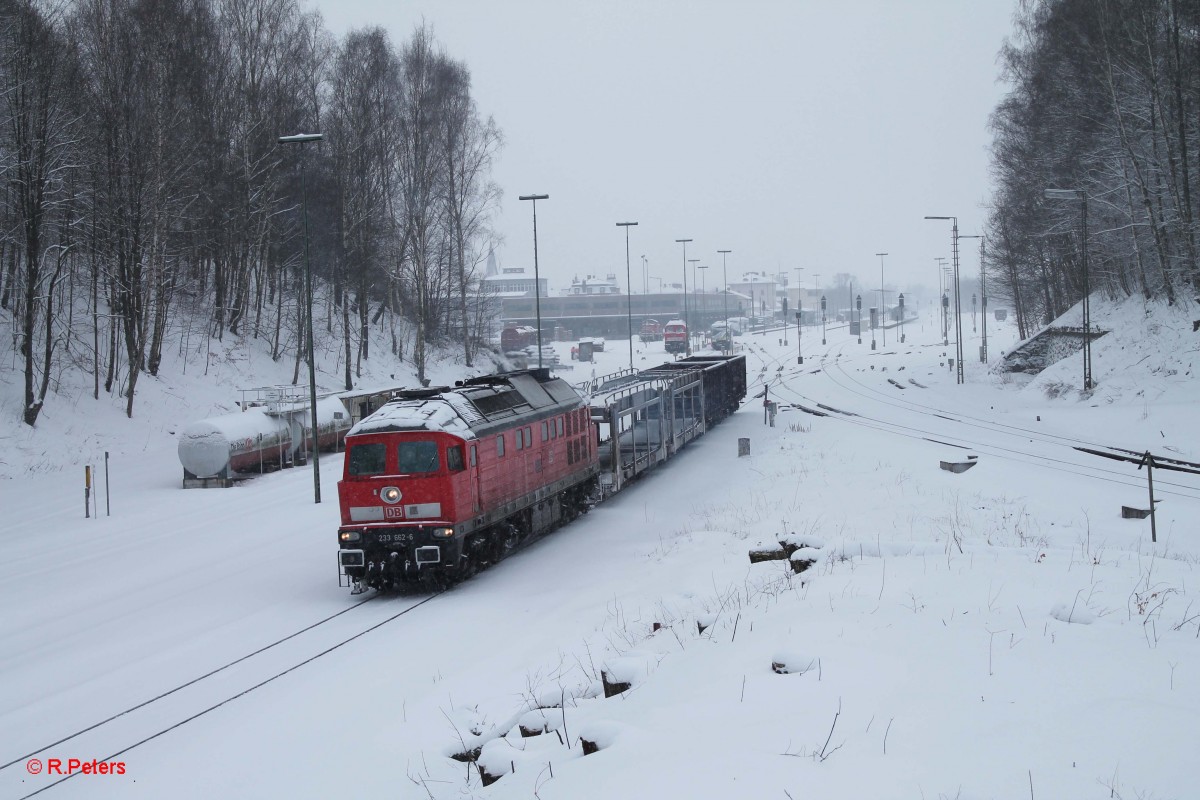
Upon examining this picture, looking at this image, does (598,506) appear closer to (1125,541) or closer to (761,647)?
(1125,541)

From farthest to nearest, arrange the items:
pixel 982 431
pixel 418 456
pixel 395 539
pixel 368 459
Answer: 1. pixel 982 431
2. pixel 368 459
3. pixel 418 456
4. pixel 395 539

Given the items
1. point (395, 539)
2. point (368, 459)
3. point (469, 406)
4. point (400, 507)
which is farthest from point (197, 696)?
point (469, 406)

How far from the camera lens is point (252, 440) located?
2711 cm

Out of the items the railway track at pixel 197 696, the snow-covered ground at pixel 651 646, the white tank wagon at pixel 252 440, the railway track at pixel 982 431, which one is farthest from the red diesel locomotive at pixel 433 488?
the railway track at pixel 982 431

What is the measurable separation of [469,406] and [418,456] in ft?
6.58

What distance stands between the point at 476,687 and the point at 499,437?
293 inches

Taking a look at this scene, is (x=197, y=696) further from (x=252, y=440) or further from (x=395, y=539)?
(x=252, y=440)

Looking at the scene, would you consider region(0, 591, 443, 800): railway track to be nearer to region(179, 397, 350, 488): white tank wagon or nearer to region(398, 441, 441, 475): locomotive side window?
region(398, 441, 441, 475): locomotive side window

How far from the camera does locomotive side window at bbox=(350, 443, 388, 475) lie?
15508mm

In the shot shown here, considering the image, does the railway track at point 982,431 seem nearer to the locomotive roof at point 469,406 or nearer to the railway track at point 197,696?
the locomotive roof at point 469,406

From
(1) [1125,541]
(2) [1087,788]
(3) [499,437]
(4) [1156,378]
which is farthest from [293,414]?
(4) [1156,378]

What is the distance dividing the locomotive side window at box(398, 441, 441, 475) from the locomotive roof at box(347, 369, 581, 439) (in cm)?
27

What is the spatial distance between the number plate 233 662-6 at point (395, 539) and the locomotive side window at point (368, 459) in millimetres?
1079

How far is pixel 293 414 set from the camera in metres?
29.7
